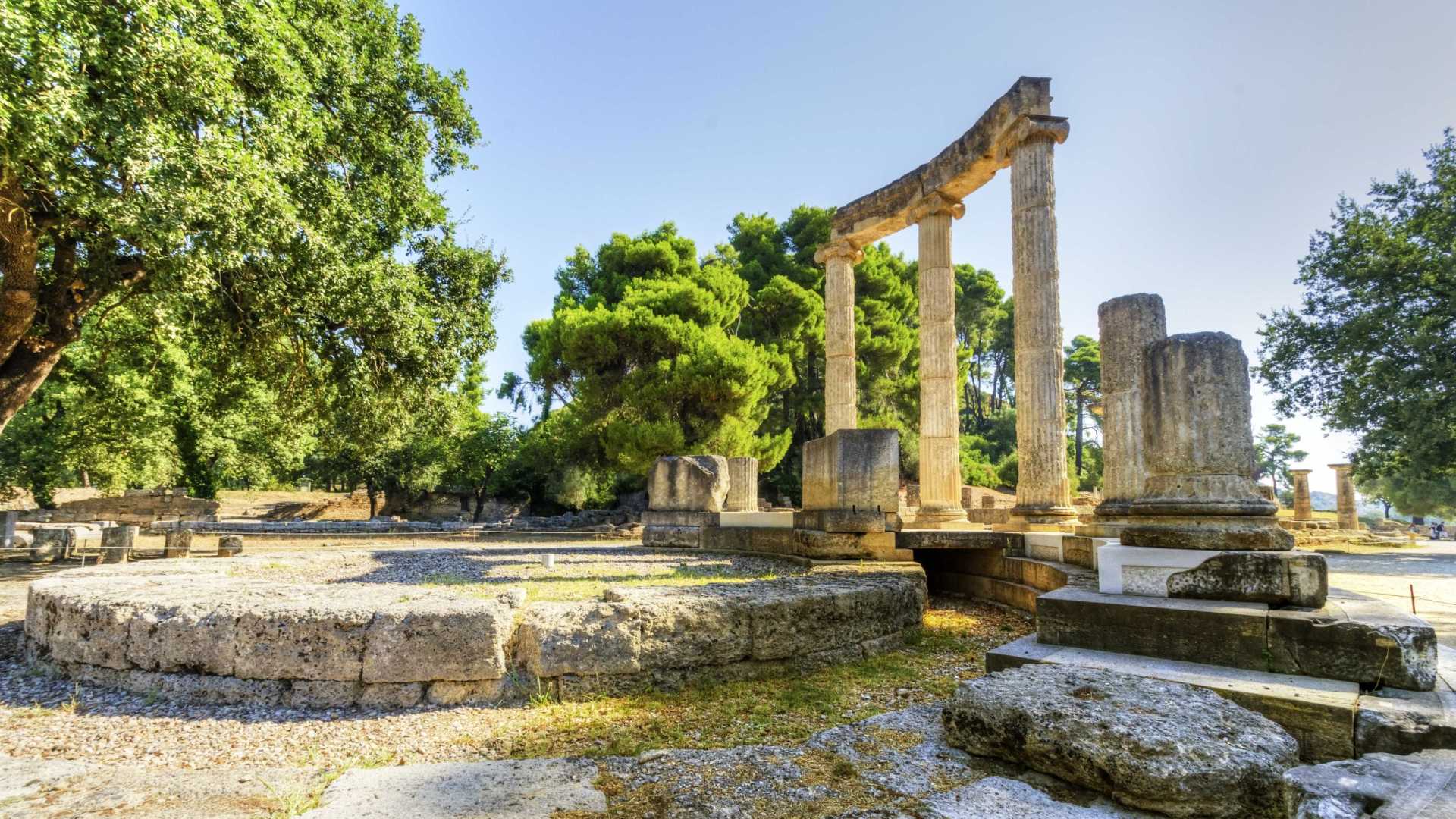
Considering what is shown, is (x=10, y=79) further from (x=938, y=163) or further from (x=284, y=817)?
(x=938, y=163)

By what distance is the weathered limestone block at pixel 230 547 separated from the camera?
1119 centimetres

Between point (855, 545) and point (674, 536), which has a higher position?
point (855, 545)

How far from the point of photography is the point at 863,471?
7746mm

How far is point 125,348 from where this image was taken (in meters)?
10.9

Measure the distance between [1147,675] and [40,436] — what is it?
93.8 ft

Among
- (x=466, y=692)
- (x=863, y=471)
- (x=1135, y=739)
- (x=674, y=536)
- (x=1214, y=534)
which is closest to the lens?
(x=1135, y=739)

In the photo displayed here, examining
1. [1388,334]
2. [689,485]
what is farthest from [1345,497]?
[689,485]

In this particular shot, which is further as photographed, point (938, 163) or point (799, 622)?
point (938, 163)

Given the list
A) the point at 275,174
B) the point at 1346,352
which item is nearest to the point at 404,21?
the point at 275,174

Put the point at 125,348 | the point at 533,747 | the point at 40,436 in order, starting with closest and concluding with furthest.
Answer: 1. the point at 533,747
2. the point at 125,348
3. the point at 40,436

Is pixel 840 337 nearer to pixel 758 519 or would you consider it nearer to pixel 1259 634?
pixel 758 519

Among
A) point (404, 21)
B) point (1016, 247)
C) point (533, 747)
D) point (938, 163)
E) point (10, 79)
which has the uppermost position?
point (404, 21)

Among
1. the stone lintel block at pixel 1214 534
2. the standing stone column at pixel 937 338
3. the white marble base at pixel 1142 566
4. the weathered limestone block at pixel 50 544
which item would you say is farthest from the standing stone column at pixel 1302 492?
the weathered limestone block at pixel 50 544

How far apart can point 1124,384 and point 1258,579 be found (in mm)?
3904
